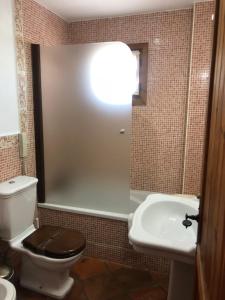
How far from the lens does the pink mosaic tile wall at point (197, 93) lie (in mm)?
2240

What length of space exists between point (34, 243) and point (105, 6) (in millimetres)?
2163

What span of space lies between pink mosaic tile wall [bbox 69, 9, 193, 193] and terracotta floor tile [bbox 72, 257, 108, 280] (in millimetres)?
909

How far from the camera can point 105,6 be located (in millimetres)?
2291

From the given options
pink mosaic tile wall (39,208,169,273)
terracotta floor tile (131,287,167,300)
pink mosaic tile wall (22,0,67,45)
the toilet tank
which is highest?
pink mosaic tile wall (22,0,67,45)

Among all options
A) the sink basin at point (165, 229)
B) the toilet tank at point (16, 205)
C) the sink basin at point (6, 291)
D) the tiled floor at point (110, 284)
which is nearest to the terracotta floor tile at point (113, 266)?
the tiled floor at point (110, 284)

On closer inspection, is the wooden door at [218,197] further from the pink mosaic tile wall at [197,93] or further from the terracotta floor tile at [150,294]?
the pink mosaic tile wall at [197,93]

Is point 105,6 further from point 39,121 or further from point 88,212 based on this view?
point 88,212

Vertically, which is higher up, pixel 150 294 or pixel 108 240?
pixel 108 240

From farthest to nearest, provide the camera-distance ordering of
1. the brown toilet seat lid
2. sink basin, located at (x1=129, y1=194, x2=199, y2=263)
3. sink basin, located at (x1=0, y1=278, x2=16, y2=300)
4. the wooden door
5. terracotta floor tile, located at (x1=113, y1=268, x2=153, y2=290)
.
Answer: terracotta floor tile, located at (x1=113, y1=268, x2=153, y2=290) → the brown toilet seat lid → sink basin, located at (x1=0, y1=278, x2=16, y2=300) → sink basin, located at (x1=129, y1=194, x2=199, y2=263) → the wooden door

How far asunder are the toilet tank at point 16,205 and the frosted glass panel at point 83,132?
42 cm

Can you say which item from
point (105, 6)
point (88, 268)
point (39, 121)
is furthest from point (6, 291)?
point (105, 6)

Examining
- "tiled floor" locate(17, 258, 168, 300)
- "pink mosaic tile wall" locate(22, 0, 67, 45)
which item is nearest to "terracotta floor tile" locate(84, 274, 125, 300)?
"tiled floor" locate(17, 258, 168, 300)

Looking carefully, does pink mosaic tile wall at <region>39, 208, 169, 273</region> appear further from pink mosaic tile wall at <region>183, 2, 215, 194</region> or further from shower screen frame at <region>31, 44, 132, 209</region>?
pink mosaic tile wall at <region>183, 2, 215, 194</region>

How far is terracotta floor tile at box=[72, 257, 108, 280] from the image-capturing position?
2.15 metres
